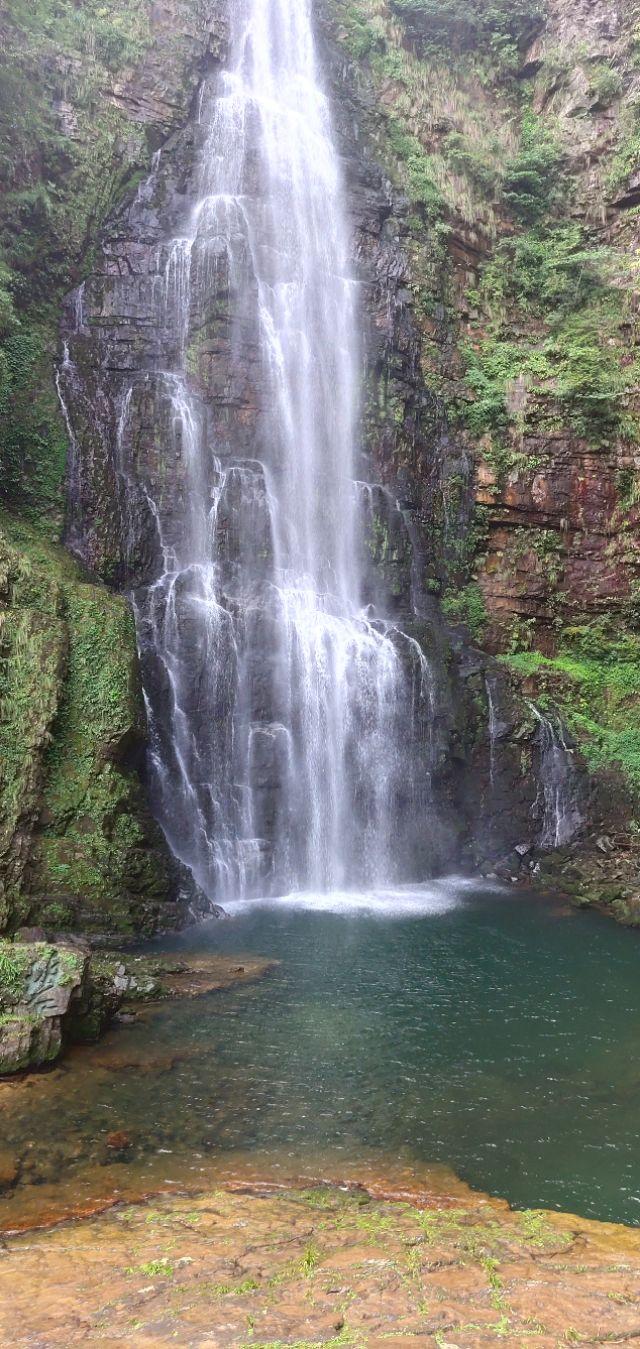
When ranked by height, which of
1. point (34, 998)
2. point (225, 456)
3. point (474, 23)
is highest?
point (474, 23)

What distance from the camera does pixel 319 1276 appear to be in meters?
4.62

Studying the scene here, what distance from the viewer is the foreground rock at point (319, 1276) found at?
13.3ft

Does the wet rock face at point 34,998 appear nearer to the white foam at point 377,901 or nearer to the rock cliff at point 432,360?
the rock cliff at point 432,360

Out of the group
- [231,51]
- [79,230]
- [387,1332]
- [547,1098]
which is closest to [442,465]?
[79,230]

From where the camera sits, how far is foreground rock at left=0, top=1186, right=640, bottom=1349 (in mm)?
4047

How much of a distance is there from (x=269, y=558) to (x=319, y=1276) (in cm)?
1515

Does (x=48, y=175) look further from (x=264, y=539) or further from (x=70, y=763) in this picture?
(x=70, y=763)

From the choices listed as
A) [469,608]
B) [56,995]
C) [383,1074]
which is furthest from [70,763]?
[469,608]

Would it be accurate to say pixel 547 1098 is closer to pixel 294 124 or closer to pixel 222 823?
pixel 222 823

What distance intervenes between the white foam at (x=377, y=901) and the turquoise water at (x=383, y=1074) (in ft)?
4.62

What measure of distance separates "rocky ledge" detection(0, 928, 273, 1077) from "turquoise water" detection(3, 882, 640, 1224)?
0.95ft

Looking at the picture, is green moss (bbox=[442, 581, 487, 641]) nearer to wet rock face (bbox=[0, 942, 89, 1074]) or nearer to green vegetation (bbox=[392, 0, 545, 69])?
wet rock face (bbox=[0, 942, 89, 1074])

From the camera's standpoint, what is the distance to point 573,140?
23984 mm

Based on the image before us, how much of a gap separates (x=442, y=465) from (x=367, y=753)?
323 inches
